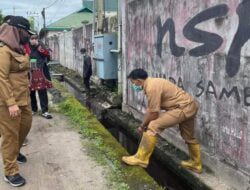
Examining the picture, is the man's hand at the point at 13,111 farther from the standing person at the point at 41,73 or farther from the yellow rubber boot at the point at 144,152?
the standing person at the point at 41,73

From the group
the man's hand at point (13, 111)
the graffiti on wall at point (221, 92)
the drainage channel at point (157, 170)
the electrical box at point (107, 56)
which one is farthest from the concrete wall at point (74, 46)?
the man's hand at point (13, 111)

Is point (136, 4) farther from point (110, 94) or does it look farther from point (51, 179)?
point (51, 179)

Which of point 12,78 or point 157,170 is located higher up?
point 12,78

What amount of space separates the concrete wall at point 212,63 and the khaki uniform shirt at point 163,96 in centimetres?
50

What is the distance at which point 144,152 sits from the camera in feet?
19.4

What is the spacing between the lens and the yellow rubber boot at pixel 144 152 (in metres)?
5.83

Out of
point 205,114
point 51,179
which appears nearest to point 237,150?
point 205,114

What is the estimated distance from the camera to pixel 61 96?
39.8 feet

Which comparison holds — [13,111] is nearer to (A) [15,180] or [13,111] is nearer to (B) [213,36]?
(A) [15,180]

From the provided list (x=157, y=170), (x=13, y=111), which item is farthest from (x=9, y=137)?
(x=157, y=170)

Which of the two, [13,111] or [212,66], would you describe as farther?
[212,66]

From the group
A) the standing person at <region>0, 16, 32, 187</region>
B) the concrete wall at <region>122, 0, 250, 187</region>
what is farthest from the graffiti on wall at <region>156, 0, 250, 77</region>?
the standing person at <region>0, 16, 32, 187</region>

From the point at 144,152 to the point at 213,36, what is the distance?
1.93 metres

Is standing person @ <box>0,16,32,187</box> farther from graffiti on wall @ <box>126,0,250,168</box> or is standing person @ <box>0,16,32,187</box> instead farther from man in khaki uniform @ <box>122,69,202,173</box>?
graffiti on wall @ <box>126,0,250,168</box>
